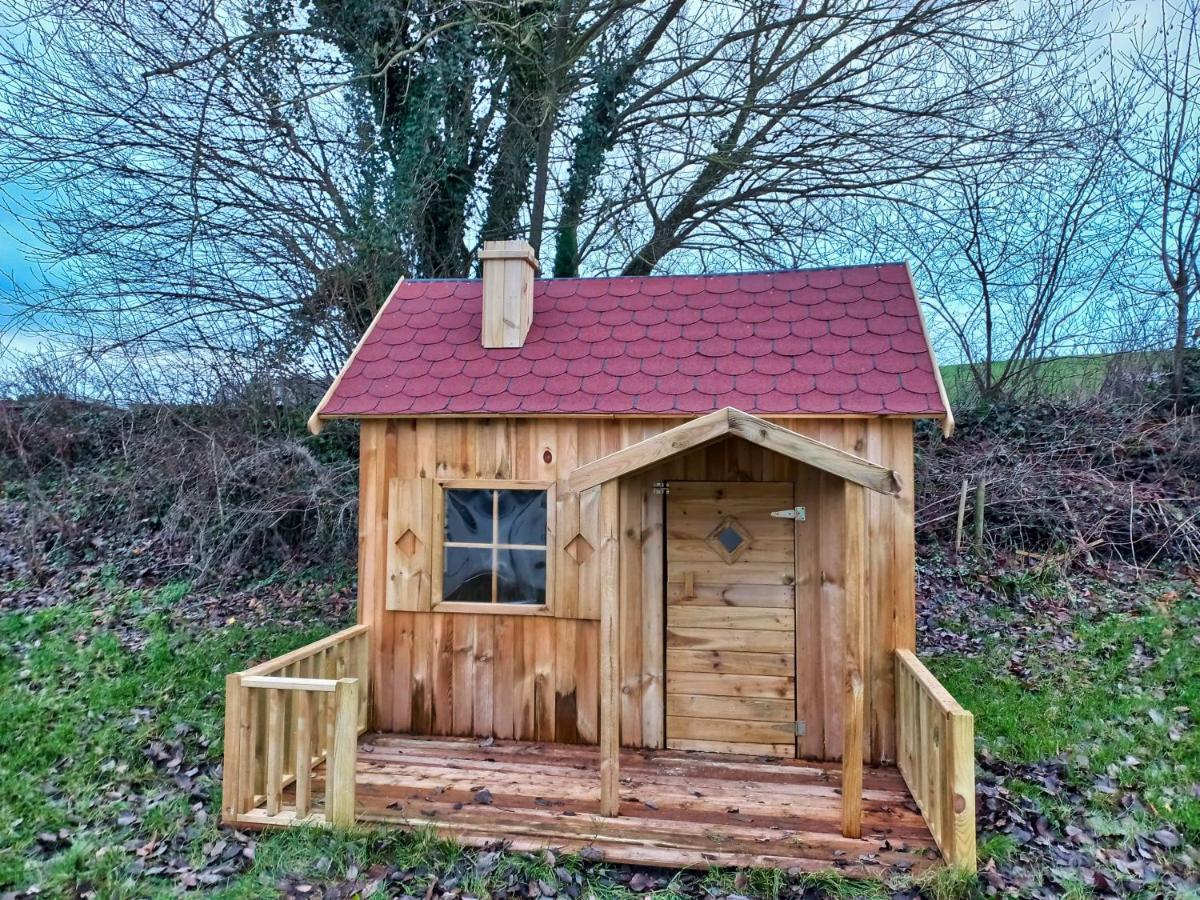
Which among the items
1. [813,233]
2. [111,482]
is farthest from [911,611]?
[111,482]

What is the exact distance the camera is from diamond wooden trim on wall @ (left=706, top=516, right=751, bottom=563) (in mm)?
4902

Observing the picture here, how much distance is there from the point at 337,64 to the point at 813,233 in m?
6.53

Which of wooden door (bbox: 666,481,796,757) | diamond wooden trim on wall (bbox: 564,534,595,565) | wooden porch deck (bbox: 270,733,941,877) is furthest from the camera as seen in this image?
diamond wooden trim on wall (bbox: 564,534,595,565)

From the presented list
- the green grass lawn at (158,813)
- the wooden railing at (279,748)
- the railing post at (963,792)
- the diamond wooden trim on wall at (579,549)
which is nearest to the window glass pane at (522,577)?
the diamond wooden trim on wall at (579,549)

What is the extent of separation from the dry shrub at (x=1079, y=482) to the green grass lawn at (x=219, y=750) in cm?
111

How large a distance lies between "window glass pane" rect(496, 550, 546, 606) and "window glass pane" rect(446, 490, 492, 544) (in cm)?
22

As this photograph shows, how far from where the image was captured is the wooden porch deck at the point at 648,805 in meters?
3.61

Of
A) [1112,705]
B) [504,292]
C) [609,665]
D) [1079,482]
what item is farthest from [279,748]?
[1079,482]

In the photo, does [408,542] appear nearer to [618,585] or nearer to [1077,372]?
[618,585]

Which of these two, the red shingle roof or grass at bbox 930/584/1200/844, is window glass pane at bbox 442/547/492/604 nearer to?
the red shingle roof

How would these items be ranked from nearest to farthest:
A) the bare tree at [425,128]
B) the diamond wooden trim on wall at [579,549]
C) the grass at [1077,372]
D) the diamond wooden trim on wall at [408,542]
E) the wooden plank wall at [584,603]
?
1. the wooden plank wall at [584,603]
2. the diamond wooden trim on wall at [579,549]
3. the diamond wooden trim on wall at [408,542]
4. the bare tree at [425,128]
5. the grass at [1077,372]

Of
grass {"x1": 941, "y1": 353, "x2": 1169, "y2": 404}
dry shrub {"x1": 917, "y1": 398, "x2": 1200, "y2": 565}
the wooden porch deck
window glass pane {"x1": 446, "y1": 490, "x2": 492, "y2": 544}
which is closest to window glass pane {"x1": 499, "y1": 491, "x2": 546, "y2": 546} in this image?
window glass pane {"x1": 446, "y1": 490, "x2": 492, "y2": 544}

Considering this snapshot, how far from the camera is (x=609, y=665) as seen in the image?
13.0 feet

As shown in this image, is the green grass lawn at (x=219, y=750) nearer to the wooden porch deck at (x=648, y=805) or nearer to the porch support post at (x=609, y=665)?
the wooden porch deck at (x=648, y=805)
